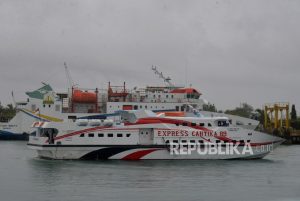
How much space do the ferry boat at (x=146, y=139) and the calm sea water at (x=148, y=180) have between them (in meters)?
0.96

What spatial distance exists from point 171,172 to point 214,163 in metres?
5.55

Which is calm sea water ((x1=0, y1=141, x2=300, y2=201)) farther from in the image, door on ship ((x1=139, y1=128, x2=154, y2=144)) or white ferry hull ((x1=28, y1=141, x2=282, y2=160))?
door on ship ((x1=139, y1=128, x2=154, y2=144))

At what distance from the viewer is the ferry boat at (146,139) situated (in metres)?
37.1

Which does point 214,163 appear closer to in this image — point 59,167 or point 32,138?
point 59,167

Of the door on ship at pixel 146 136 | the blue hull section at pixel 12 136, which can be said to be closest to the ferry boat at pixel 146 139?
the door on ship at pixel 146 136

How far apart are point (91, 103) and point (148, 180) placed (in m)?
38.9

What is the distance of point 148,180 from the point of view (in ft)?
93.8

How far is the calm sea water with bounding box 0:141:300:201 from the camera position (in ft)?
79.1

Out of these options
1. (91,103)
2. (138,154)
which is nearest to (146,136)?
(138,154)

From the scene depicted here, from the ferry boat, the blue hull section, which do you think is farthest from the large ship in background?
the ferry boat

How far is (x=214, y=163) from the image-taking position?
36562mm

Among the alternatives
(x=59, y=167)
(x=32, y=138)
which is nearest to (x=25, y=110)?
(x=32, y=138)

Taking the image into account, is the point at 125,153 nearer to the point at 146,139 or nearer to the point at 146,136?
the point at 146,139

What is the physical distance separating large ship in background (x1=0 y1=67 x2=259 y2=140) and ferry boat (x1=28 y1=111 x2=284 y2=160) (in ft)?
66.8
